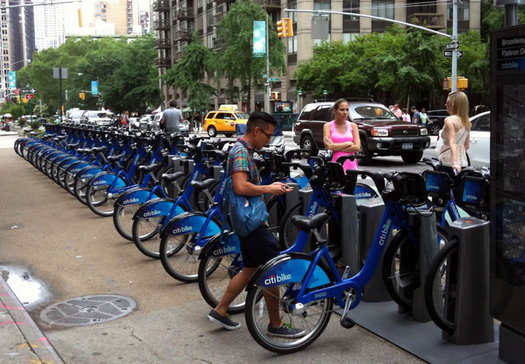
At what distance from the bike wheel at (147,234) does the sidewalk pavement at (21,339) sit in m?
1.82

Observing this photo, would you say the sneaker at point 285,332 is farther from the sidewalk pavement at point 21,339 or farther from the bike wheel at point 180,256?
the bike wheel at point 180,256

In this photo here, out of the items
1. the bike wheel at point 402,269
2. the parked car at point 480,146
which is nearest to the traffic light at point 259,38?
the parked car at point 480,146

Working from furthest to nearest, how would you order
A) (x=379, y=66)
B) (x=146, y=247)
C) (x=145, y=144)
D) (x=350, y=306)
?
(x=379, y=66), (x=145, y=144), (x=146, y=247), (x=350, y=306)

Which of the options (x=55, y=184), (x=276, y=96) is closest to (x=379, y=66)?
(x=276, y=96)

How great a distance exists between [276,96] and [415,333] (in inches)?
1676

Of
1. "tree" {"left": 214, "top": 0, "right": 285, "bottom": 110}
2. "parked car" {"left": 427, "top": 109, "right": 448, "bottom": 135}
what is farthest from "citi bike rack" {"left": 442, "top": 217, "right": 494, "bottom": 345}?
"tree" {"left": 214, "top": 0, "right": 285, "bottom": 110}

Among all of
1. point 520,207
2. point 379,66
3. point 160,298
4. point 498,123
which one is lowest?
point 160,298

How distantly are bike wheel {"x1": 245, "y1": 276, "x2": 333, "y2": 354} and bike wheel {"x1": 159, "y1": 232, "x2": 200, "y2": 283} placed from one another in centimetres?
174

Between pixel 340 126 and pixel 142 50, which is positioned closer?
pixel 340 126

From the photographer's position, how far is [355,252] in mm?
5859

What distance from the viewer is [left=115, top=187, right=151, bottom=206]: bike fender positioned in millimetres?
8061

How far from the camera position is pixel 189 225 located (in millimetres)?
6309

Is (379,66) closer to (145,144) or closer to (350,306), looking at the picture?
(145,144)

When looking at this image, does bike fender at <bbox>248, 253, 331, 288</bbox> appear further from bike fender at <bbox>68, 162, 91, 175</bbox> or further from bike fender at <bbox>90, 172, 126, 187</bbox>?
bike fender at <bbox>68, 162, 91, 175</bbox>
